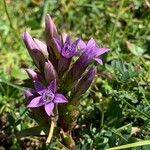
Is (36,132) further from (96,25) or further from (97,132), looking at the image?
(96,25)

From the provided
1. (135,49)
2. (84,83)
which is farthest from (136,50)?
(84,83)

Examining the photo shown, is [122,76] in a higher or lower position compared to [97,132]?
higher

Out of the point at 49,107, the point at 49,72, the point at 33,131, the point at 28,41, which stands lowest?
the point at 33,131

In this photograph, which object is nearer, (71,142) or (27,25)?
(71,142)

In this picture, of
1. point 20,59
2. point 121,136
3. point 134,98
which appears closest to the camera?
point 121,136

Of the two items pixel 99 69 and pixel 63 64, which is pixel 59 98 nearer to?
pixel 63 64

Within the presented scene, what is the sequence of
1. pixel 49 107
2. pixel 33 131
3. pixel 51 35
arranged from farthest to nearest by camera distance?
1. pixel 33 131
2. pixel 51 35
3. pixel 49 107

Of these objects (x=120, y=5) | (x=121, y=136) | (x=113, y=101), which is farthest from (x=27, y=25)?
(x=121, y=136)
